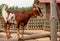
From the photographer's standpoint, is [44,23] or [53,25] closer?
[53,25]

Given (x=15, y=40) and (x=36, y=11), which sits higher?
(x=36, y=11)

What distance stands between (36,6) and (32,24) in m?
8.29

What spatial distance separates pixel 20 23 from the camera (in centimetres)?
684

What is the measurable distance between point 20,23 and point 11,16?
1.03 feet

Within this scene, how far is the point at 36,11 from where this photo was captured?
636cm

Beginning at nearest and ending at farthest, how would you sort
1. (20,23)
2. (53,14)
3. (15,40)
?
(53,14)
(15,40)
(20,23)

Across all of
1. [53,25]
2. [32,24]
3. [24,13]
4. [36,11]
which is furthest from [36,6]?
[32,24]

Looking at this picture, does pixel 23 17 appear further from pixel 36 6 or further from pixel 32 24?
pixel 32 24

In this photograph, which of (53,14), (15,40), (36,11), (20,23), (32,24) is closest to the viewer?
(53,14)

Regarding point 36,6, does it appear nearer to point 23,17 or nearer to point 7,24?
point 23,17

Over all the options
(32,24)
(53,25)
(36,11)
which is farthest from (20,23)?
(32,24)

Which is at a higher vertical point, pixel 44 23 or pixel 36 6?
pixel 36 6

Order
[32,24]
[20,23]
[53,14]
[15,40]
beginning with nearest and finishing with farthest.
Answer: [53,14]
[15,40]
[20,23]
[32,24]

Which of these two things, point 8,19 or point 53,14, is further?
point 8,19
